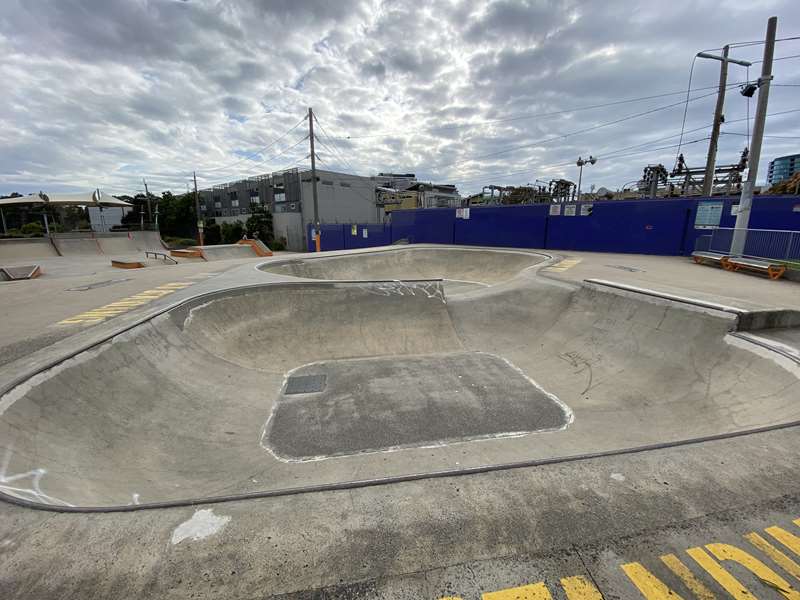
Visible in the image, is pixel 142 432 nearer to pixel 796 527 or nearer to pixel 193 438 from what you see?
pixel 193 438

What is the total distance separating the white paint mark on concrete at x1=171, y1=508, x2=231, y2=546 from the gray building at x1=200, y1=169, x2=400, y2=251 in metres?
48.4

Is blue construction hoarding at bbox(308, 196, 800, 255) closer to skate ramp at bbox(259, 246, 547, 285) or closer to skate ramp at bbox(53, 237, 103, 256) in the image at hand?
skate ramp at bbox(259, 246, 547, 285)

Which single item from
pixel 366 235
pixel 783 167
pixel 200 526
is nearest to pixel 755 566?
pixel 200 526

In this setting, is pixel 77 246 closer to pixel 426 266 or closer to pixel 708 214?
pixel 426 266

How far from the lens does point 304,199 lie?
51.1 m

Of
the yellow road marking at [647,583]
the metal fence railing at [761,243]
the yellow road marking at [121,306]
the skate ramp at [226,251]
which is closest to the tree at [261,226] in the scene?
the skate ramp at [226,251]

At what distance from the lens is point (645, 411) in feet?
20.3

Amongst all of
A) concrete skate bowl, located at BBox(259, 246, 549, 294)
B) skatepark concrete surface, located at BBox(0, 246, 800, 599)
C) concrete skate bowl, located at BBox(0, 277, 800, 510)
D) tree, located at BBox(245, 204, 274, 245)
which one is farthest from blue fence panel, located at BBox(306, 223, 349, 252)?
tree, located at BBox(245, 204, 274, 245)

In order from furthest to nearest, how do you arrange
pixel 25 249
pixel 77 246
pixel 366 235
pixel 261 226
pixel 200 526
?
1. pixel 261 226
2. pixel 366 235
3. pixel 77 246
4. pixel 25 249
5. pixel 200 526

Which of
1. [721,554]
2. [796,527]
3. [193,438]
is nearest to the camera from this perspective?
[721,554]

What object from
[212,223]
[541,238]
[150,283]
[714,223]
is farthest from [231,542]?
[212,223]

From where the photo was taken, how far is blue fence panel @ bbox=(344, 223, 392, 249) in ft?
103

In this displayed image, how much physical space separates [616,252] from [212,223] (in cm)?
Answer: 6891

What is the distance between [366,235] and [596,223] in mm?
18888
